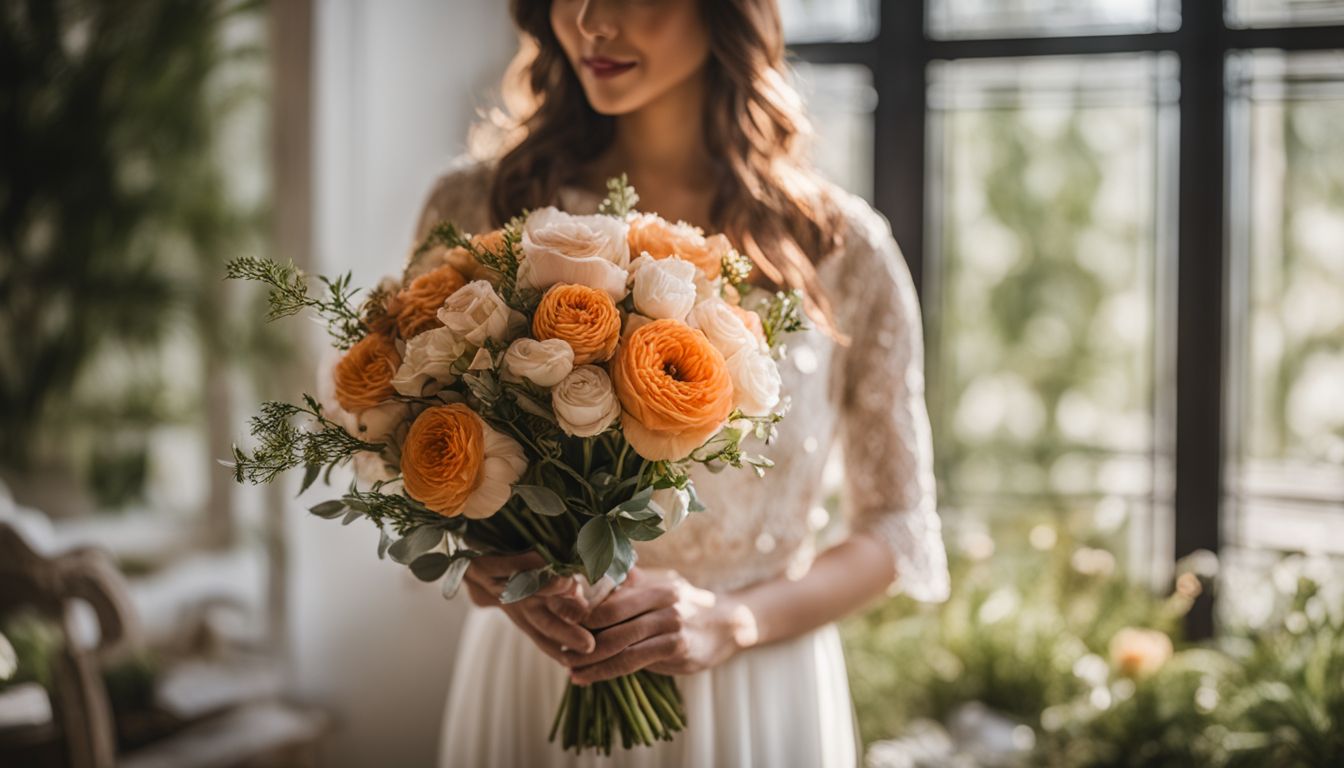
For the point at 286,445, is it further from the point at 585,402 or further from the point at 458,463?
the point at 585,402

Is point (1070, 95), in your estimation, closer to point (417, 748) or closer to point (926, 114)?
point (926, 114)

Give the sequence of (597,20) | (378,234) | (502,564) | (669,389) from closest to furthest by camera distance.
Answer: (669,389)
(502,564)
(597,20)
(378,234)

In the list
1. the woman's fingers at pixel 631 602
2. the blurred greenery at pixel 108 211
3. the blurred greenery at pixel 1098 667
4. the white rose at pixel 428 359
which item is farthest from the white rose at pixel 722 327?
the blurred greenery at pixel 108 211

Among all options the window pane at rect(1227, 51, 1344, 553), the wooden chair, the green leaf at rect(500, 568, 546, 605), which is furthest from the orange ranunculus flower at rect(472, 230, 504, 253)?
the window pane at rect(1227, 51, 1344, 553)

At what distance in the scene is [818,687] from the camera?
146 cm


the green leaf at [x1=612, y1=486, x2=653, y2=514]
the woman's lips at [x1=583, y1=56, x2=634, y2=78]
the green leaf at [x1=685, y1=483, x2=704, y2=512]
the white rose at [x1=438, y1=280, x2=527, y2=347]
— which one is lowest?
the green leaf at [x1=685, y1=483, x2=704, y2=512]

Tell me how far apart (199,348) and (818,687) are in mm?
2440

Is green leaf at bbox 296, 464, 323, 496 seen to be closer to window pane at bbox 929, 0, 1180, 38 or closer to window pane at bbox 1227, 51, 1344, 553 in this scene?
window pane at bbox 929, 0, 1180, 38

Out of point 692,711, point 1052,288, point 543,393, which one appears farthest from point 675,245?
point 1052,288

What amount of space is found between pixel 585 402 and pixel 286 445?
295mm

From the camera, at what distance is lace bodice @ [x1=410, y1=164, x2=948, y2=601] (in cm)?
139

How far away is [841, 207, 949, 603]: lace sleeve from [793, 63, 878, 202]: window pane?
1.37m

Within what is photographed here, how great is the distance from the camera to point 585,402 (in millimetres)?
942

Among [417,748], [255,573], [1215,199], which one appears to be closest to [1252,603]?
[1215,199]
